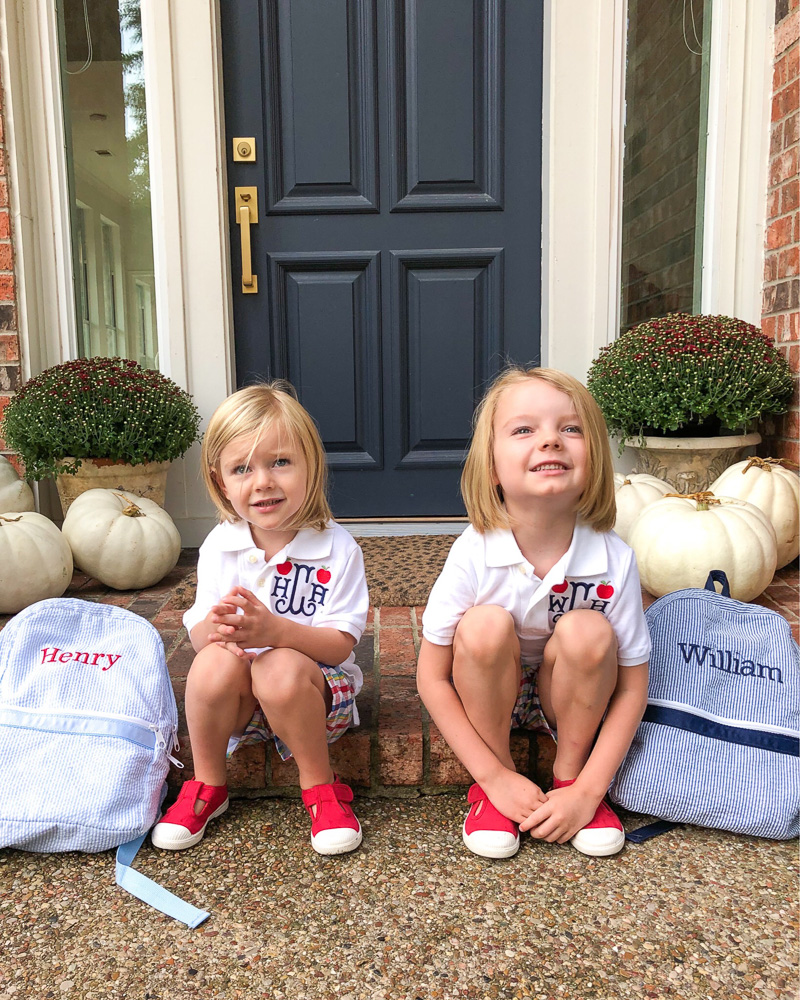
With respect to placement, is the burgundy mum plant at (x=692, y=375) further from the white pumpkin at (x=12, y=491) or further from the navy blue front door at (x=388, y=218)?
the white pumpkin at (x=12, y=491)

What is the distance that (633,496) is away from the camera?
2.59m

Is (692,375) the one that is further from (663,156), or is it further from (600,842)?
(600,842)

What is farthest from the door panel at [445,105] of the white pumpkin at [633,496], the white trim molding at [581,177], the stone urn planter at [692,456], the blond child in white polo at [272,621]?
the blond child in white polo at [272,621]

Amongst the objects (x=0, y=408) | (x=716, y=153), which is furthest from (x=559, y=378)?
(x=0, y=408)

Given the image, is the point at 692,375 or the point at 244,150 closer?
the point at 692,375

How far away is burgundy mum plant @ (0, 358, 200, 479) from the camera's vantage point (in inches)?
105

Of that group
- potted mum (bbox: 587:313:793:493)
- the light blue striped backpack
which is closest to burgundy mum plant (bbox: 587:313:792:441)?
potted mum (bbox: 587:313:793:493)

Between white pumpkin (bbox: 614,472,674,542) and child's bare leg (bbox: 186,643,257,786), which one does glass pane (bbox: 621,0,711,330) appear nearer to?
white pumpkin (bbox: 614,472,674,542)

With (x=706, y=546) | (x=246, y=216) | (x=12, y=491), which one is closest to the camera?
(x=706, y=546)

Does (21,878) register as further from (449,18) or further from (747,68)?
(747,68)

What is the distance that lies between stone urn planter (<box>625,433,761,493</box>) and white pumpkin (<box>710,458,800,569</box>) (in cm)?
20

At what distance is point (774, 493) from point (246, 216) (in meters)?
2.08

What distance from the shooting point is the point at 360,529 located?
312 centimetres

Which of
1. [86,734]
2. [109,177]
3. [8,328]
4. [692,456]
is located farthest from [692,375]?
[8,328]
